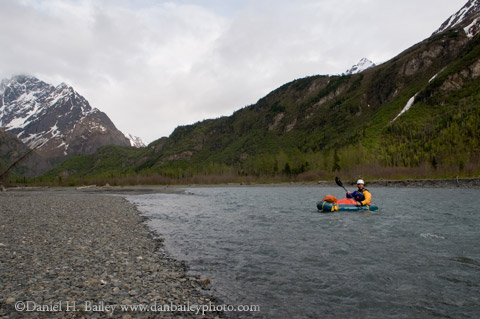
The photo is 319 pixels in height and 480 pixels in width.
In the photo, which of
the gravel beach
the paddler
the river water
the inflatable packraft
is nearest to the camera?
the gravel beach

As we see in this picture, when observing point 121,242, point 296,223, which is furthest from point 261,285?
point 296,223

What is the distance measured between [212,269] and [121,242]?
627cm

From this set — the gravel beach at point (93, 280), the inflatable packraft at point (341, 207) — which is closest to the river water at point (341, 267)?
the gravel beach at point (93, 280)

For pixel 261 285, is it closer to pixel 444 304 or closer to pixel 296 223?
pixel 444 304

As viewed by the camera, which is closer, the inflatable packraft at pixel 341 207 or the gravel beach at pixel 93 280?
the gravel beach at pixel 93 280

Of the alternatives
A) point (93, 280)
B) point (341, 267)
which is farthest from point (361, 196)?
point (93, 280)

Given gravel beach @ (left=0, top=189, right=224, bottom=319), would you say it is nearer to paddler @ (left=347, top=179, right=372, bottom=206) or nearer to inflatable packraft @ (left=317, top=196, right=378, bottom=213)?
inflatable packraft @ (left=317, top=196, right=378, bottom=213)

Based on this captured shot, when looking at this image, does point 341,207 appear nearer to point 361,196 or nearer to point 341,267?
point 361,196

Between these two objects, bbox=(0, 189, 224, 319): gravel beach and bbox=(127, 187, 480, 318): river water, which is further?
bbox=(127, 187, 480, 318): river water

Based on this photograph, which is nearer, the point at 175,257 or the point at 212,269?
the point at 212,269

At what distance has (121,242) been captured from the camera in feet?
50.0

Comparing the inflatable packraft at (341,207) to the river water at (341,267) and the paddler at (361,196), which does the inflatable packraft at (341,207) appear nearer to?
the paddler at (361,196)

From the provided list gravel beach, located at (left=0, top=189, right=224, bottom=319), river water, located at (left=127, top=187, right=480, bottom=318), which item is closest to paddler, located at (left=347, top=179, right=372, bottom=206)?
river water, located at (left=127, top=187, right=480, bottom=318)

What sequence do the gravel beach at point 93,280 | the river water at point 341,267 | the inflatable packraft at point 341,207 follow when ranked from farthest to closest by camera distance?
1. the inflatable packraft at point 341,207
2. the river water at point 341,267
3. the gravel beach at point 93,280
